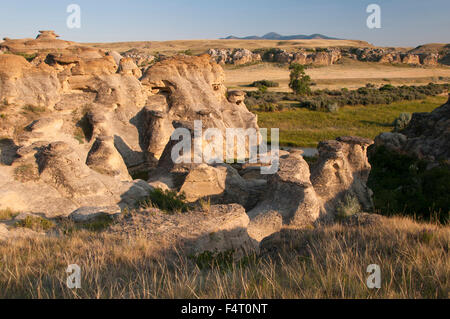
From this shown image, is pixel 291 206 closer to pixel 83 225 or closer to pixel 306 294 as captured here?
pixel 83 225

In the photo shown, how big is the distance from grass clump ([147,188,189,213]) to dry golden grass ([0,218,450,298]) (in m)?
3.52

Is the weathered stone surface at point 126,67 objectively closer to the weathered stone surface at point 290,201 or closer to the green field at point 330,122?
the weathered stone surface at point 290,201

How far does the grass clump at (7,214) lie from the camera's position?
23.9ft

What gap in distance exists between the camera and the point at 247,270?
381 cm

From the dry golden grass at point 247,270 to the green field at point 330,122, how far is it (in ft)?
57.6

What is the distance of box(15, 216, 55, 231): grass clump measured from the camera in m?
6.54

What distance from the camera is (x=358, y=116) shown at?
30750mm

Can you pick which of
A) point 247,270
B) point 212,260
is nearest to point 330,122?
point 212,260

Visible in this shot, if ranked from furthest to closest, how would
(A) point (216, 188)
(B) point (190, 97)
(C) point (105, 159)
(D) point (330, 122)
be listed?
(D) point (330, 122) < (B) point (190, 97) < (C) point (105, 159) < (A) point (216, 188)

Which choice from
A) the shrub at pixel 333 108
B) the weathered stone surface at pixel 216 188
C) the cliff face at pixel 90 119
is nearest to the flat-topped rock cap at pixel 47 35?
the cliff face at pixel 90 119

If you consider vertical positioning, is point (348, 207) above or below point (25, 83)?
below

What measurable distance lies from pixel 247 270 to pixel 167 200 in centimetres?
540

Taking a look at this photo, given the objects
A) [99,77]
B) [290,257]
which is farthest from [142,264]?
[99,77]

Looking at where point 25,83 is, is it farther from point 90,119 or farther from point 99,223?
point 99,223
